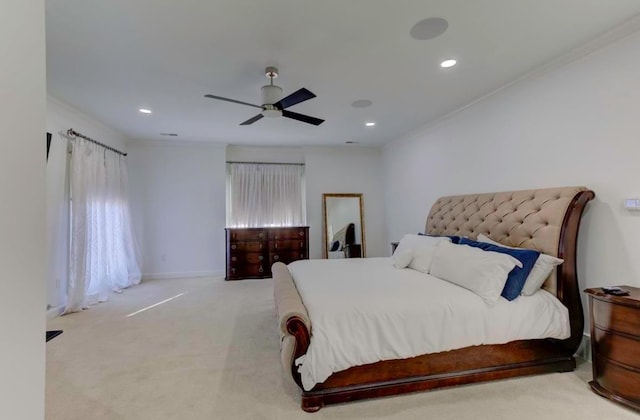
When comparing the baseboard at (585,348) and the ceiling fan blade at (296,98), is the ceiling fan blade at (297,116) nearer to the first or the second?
the ceiling fan blade at (296,98)

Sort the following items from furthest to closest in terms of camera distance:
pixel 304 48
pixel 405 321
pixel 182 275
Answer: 1. pixel 182 275
2. pixel 304 48
3. pixel 405 321

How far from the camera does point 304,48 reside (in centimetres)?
249

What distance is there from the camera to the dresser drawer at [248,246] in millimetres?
5566

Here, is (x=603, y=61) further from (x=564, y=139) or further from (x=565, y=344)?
(x=565, y=344)

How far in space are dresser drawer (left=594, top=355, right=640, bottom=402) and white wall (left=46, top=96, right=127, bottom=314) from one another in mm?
5437

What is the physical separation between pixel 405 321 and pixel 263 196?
4545 millimetres

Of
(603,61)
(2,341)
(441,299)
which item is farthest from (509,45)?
(2,341)

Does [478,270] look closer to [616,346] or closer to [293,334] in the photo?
[616,346]

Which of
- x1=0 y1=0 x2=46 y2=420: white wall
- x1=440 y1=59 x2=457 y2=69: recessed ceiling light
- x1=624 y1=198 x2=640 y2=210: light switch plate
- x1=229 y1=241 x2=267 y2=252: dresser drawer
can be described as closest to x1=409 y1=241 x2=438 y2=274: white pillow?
x1=624 y1=198 x2=640 y2=210: light switch plate

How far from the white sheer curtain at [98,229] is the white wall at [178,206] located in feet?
1.43

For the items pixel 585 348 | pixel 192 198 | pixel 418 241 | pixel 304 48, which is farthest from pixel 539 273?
pixel 192 198

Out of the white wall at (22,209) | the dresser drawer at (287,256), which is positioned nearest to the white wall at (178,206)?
the dresser drawer at (287,256)

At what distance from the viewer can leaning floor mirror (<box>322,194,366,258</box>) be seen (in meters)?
6.24

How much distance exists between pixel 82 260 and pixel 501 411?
4862 millimetres
